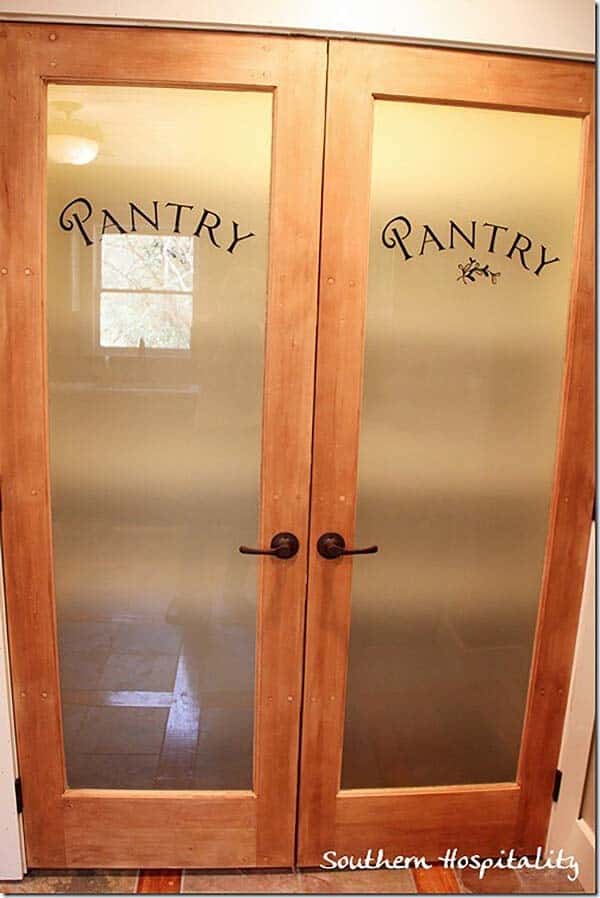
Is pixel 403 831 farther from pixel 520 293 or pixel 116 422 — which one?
pixel 520 293

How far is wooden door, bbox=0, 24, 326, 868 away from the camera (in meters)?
1.32

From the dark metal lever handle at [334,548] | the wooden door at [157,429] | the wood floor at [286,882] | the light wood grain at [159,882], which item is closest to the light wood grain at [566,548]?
the wood floor at [286,882]

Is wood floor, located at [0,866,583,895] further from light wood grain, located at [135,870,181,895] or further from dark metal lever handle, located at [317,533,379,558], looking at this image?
dark metal lever handle, located at [317,533,379,558]

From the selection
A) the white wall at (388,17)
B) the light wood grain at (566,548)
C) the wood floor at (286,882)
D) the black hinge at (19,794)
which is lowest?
the wood floor at (286,882)

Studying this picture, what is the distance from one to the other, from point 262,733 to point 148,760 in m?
0.34

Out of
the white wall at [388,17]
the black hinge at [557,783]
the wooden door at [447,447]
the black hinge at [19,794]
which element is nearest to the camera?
the white wall at [388,17]

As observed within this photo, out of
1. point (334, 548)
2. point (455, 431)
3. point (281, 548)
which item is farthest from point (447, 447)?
point (281, 548)

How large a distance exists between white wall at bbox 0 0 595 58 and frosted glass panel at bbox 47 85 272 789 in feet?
0.47

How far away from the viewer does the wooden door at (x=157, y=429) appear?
132 centimetres

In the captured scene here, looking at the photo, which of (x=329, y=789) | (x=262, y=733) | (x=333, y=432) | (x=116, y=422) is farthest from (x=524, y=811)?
(x=116, y=422)

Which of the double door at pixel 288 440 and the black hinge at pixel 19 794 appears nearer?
the double door at pixel 288 440

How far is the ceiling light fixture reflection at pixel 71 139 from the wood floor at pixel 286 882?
73.6 inches

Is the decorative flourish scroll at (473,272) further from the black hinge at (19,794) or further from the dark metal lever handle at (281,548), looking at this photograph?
the black hinge at (19,794)

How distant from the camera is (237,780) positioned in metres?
1.62
